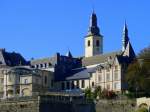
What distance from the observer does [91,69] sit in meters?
137

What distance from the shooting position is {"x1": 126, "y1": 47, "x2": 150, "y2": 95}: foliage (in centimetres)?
10406

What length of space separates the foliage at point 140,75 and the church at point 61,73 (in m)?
9.76

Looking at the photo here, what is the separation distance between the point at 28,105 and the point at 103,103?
11.1m

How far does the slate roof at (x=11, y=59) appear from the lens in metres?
143

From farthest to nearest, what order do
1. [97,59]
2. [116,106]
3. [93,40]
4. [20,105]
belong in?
[93,40]
[97,59]
[20,105]
[116,106]

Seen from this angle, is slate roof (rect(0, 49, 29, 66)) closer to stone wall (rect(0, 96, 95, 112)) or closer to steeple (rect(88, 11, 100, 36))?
steeple (rect(88, 11, 100, 36))

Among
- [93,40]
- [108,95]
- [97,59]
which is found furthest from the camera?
[93,40]

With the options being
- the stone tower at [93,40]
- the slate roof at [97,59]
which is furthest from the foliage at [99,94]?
the stone tower at [93,40]

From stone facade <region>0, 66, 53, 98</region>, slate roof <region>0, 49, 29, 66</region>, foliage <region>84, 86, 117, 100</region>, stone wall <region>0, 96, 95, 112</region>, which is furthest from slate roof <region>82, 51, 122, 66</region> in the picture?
stone wall <region>0, 96, 95, 112</region>

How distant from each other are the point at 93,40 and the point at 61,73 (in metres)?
26.1

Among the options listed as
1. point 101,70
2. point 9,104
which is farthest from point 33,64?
point 9,104

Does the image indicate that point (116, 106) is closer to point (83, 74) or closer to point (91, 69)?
point (91, 69)

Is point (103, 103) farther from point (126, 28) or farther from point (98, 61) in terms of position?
point (126, 28)

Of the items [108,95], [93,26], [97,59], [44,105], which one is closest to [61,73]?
[97,59]
